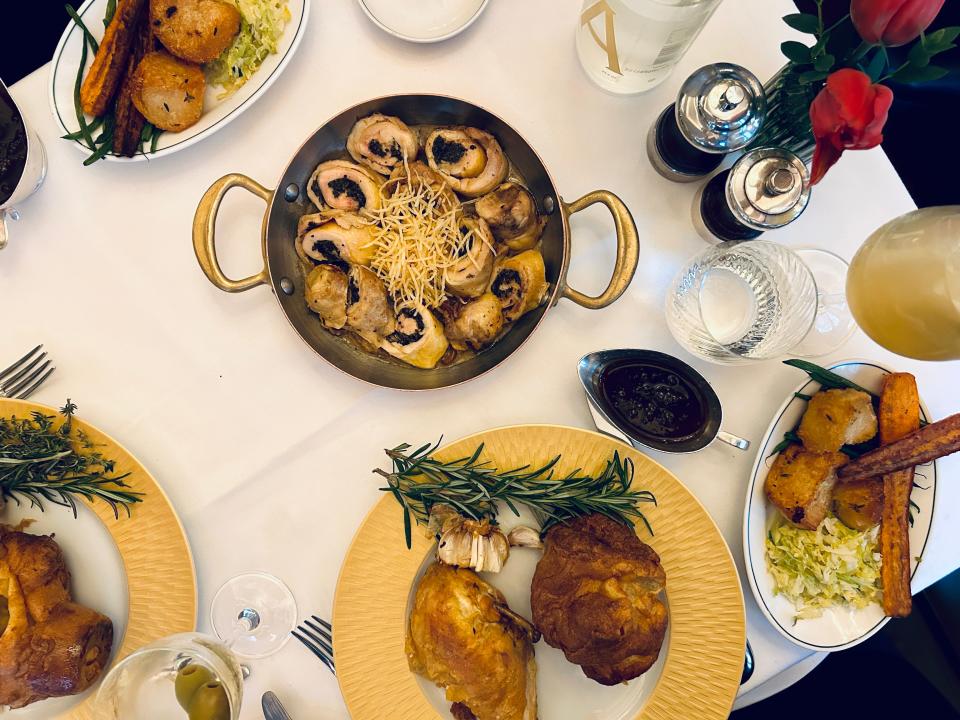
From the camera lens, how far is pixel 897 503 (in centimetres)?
107

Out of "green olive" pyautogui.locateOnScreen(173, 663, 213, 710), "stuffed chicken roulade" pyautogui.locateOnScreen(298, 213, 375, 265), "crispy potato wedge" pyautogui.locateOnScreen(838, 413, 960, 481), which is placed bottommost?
"crispy potato wedge" pyautogui.locateOnScreen(838, 413, 960, 481)

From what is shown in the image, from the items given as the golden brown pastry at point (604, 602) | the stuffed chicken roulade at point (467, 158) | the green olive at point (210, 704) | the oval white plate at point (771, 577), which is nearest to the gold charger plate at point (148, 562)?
the green olive at point (210, 704)

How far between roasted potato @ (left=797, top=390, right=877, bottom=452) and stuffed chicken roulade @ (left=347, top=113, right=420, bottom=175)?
2.76 ft

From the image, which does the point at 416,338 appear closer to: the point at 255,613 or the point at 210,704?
the point at 255,613

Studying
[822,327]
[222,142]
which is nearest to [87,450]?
[222,142]

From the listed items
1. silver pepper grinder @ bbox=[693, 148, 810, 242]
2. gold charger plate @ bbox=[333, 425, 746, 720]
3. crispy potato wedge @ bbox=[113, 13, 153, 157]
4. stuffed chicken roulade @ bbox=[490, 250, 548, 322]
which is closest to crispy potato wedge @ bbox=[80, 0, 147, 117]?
crispy potato wedge @ bbox=[113, 13, 153, 157]

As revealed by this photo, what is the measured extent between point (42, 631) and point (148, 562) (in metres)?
0.18

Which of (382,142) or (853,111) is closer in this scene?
(853,111)

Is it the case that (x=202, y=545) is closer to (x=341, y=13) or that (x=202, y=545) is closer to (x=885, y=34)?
(x=341, y=13)

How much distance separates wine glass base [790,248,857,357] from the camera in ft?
3.79

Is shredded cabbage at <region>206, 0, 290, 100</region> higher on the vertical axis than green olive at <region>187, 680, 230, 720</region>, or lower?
higher

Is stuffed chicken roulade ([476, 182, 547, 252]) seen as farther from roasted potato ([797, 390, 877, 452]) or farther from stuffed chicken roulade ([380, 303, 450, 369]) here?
roasted potato ([797, 390, 877, 452])

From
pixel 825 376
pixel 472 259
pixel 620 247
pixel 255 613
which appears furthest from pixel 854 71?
pixel 255 613

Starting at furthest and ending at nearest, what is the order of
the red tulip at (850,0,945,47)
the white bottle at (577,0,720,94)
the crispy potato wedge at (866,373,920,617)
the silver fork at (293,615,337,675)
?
1. the silver fork at (293,615,337,675)
2. the crispy potato wedge at (866,373,920,617)
3. the white bottle at (577,0,720,94)
4. the red tulip at (850,0,945,47)
